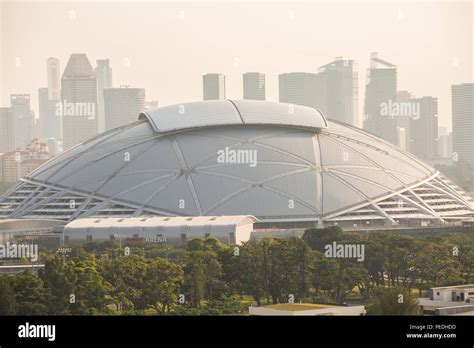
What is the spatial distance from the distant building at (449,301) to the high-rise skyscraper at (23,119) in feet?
329

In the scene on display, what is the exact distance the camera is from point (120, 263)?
49.2 meters

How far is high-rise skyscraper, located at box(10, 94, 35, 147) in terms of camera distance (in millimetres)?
139000

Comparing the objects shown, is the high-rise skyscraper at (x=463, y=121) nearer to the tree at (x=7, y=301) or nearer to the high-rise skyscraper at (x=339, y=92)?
the high-rise skyscraper at (x=339, y=92)

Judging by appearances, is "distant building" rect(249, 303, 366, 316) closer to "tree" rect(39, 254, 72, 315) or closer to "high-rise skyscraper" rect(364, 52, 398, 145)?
"tree" rect(39, 254, 72, 315)

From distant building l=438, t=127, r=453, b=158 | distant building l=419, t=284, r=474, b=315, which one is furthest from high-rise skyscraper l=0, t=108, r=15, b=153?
distant building l=419, t=284, r=474, b=315

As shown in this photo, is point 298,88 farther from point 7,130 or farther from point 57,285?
point 57,285

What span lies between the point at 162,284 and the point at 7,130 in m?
104

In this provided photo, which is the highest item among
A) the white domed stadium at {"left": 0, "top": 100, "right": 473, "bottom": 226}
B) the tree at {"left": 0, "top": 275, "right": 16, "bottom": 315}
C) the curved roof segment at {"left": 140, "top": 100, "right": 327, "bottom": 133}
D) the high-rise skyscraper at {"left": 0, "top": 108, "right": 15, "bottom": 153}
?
the high-rise skyscraper at {"left": 0, "top": 108, "right": 15, "bottom": 153}

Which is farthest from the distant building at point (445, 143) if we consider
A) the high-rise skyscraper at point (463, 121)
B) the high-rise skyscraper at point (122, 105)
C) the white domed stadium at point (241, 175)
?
the white domed stadium at point (241, 175)

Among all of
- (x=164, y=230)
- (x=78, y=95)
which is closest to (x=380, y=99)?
(x=78, y=95)

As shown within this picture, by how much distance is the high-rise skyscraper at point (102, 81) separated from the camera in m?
139

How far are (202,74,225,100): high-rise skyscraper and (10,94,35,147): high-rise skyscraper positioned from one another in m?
39.9

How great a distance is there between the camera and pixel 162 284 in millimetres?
46469

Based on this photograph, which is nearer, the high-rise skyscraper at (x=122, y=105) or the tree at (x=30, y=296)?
the tree at (x=30, y=296)
